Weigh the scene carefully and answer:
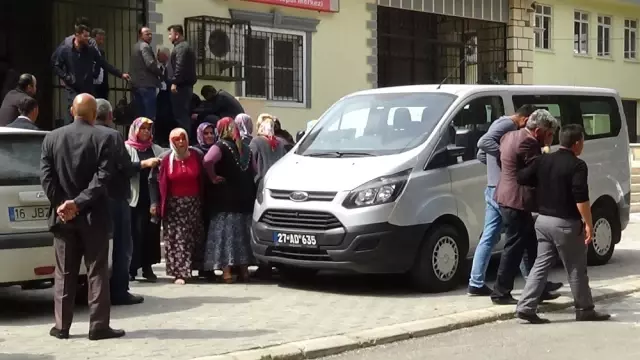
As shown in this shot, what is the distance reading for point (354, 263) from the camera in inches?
390

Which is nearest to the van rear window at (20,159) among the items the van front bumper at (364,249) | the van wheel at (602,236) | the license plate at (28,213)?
the license plate at (28,213)

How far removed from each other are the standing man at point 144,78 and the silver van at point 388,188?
4020mm

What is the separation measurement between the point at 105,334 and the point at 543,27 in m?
22.9

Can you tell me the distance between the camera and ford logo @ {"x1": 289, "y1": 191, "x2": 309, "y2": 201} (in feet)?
33.4

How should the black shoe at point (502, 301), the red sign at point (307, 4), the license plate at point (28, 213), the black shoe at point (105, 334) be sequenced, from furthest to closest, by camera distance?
the red sign at point (307, 4) < the black shoe at point (502, 301) < the license plate at point (28, 213) < the black shoe at point (105, 334)

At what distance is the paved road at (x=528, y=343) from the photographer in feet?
25.2

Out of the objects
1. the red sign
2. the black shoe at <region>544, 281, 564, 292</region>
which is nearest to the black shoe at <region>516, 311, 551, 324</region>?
the black shoe at <region>544, 281, 564, 292</region>

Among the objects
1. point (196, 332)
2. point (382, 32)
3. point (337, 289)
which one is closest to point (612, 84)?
point (382, 32)

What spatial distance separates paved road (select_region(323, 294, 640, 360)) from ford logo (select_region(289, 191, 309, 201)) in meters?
2.28

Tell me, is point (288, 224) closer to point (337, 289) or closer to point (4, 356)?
point (337, 289)

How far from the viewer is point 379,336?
8.16 meters

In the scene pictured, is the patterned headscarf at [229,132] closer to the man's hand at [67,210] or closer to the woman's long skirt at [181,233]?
the woman's long skirt at [181,233]

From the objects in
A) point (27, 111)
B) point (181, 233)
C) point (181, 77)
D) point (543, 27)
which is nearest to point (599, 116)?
point (181, 233)

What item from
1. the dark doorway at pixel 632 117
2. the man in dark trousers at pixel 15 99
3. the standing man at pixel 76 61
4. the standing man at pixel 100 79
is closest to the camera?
the man in dark trousers at pixel 15 99
